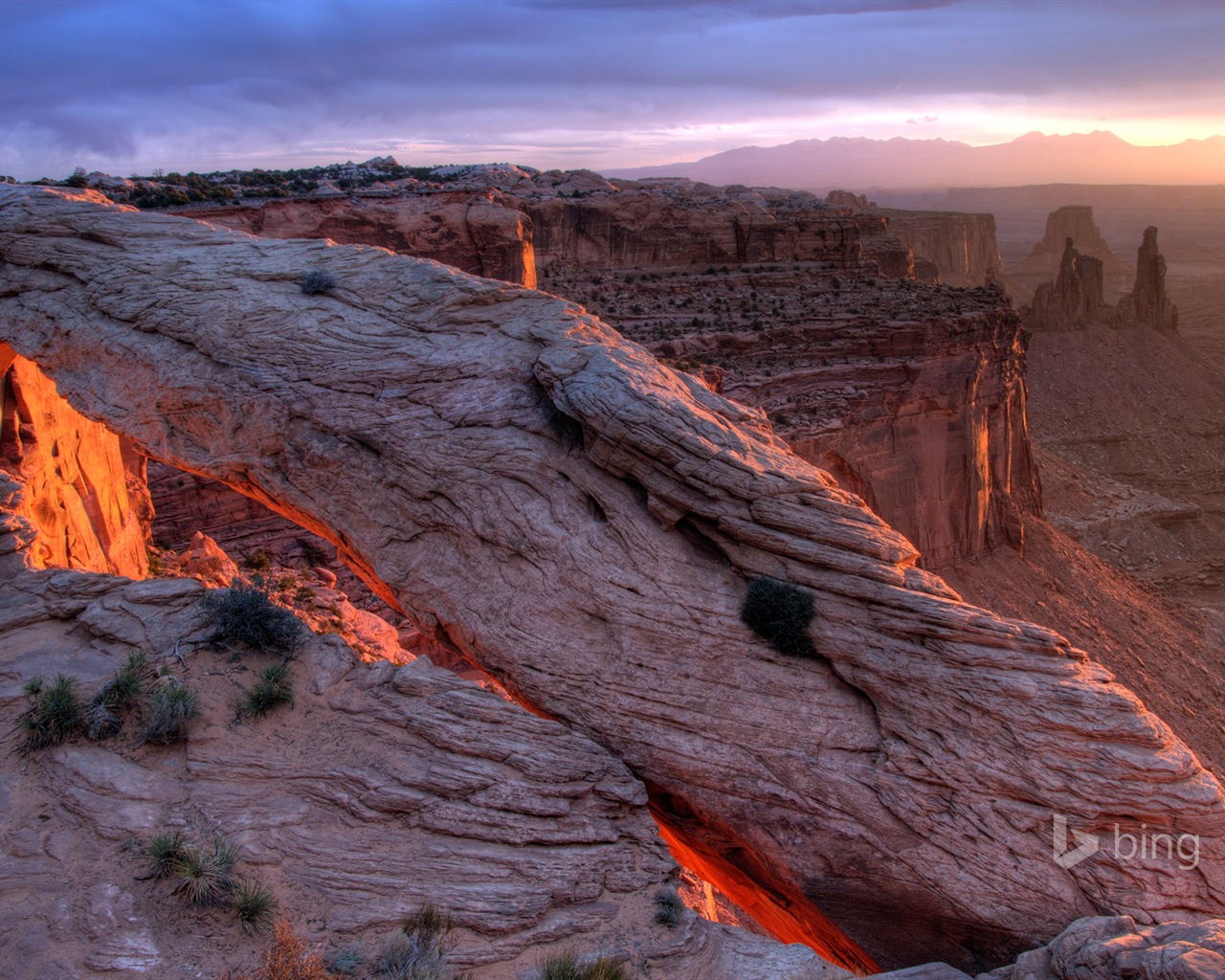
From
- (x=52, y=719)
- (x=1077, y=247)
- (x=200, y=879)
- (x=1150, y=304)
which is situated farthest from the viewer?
(x=1077, y=247)

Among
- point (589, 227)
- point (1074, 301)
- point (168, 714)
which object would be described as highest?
point (589, 227)

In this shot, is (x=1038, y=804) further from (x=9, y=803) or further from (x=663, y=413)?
(x=9, y=803)

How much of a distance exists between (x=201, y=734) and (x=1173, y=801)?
12500 mm

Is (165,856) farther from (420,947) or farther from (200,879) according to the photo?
(420,947)

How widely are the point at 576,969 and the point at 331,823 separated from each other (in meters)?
3.49

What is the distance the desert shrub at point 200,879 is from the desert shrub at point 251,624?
3.82 meters

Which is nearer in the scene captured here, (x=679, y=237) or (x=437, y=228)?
(x=437, y=228)

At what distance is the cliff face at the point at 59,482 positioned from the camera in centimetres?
1477

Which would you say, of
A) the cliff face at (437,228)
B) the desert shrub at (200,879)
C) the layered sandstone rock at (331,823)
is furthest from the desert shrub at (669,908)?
the cliff face at (437,228)

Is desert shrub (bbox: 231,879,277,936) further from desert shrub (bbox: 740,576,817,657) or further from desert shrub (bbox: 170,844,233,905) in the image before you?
desert shrub (bbox: 740,576,817,657)

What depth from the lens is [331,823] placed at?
9.85m

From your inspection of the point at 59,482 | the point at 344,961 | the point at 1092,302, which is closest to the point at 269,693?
the point at 344,961

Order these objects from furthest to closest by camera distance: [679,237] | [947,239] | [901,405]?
[947,239]
[679,237]
[901,405]

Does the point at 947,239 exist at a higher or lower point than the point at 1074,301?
higher
